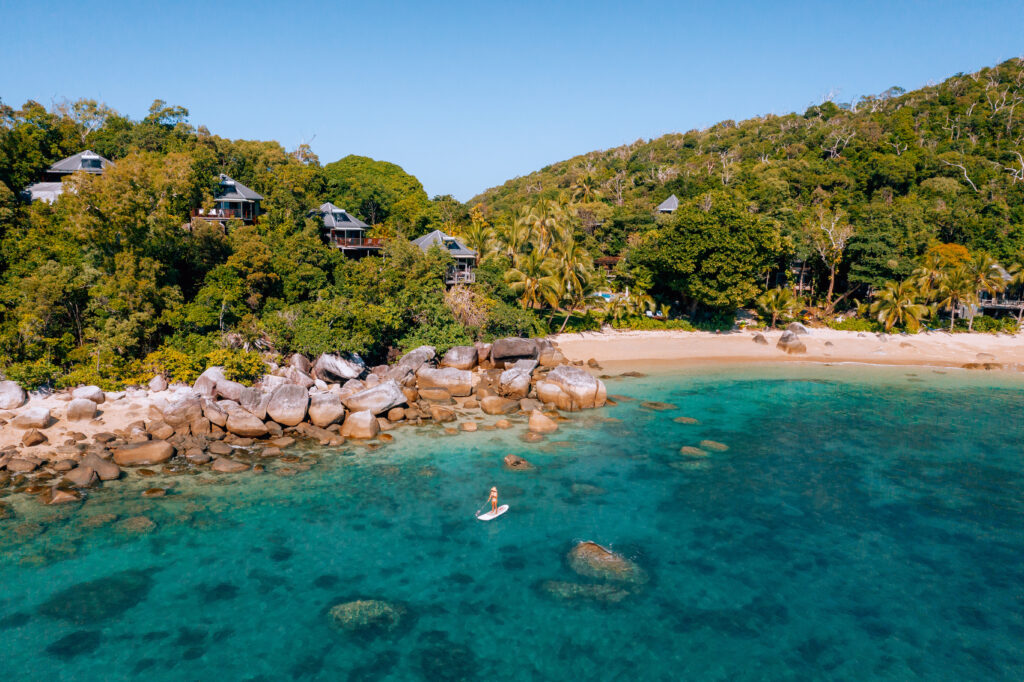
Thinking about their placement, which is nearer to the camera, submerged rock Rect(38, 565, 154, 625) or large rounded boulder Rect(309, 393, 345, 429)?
submerged rock Rect(38, 565, 154, 625)

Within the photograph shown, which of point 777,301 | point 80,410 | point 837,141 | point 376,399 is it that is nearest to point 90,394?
point 80,410

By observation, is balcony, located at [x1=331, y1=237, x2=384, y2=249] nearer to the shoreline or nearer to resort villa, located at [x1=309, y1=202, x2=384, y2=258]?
resort villa, located at [x1=309, y1=202, x2=384, y2=258]

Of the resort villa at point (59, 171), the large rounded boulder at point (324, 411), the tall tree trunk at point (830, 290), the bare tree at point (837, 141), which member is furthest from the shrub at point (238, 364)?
the bare tree at point (837, 141)

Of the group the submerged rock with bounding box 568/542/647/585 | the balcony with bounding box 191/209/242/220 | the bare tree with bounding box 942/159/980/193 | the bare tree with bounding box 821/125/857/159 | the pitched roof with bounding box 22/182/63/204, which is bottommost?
the submerged rock with bounding box 568/542/647/585

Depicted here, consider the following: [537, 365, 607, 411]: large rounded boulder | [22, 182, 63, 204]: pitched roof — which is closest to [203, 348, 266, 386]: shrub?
[537, 365, 607, 411]: large rounded boulder

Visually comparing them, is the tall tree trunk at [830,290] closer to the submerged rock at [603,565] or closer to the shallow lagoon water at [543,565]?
the shallow lagoon water at [543,565]

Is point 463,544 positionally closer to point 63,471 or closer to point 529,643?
point 529,643
